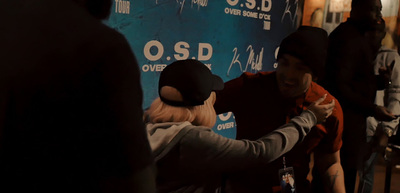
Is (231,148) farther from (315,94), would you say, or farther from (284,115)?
(315,94)

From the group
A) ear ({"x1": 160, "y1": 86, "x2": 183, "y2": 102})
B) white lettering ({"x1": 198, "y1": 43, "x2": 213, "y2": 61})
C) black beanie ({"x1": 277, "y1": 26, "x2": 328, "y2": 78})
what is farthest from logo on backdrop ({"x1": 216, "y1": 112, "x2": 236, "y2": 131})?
ear ({"x1": 160, "y1": 86, "x2": 183, "y2": 102})

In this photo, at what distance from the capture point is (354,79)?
2.70 meters

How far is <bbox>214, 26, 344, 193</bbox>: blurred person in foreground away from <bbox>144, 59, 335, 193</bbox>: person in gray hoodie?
0.32 m

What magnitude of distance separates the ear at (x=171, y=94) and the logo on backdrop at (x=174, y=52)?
62 cm

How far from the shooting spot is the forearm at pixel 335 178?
189cm

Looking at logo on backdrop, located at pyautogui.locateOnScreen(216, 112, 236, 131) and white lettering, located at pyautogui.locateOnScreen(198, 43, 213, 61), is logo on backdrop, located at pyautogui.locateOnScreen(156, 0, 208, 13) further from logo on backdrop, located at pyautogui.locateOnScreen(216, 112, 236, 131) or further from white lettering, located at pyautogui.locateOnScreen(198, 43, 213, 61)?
logo on backdrop, located at pyautogui.locateOnScreen(216, 112, 236, 131)

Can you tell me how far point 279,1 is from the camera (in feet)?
9.04

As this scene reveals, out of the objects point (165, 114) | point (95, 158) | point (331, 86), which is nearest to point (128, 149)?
point (95, 158)

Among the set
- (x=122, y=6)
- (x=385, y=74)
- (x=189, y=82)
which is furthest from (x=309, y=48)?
(x=385, y=74)

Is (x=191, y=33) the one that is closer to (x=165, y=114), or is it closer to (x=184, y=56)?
(x=184, y=56)

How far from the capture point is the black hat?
138 cm

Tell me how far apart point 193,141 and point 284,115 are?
26.8 inches

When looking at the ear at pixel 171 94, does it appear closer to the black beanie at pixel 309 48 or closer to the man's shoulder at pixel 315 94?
the black beanie at pixel 309 48

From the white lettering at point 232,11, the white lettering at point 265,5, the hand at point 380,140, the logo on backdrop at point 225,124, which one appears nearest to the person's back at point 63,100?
the white lettering at point 232,11
